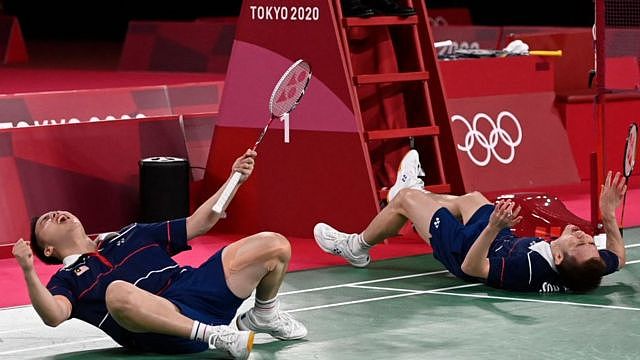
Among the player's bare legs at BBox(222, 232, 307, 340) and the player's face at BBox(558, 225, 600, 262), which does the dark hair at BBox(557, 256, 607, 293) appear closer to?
the player's face at BBox(558, 225, 600, 262)

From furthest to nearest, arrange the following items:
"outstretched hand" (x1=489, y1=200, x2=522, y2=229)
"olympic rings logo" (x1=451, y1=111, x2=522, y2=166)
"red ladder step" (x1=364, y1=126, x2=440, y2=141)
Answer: "olympic rings logo" (x1=451, y1=111, x2=522, y2=166)
"red ladder step" (x1=364, y1=126, x2=440, y2=141)
"outstretched hand" (x1=489, y1=200, x2=522, y2=229)

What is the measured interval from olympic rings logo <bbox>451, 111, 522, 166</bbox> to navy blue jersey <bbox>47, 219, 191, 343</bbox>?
5.51m

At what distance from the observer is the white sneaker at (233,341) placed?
6965 millimetres

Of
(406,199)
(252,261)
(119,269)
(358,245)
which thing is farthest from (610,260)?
(119,269)

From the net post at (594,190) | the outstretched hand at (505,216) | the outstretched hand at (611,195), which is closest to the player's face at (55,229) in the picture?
the outstretched hand at (505,216)

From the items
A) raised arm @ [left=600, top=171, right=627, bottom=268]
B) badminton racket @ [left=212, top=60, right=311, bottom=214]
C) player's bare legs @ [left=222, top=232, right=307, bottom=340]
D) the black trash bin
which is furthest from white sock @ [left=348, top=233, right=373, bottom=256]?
player's bare legs @ [left=222, top=232, right=307, bottom=340]

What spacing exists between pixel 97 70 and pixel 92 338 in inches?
568

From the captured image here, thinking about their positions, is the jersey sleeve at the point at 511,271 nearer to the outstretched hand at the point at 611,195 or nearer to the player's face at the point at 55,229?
the outstretched hand at the point at 611,195

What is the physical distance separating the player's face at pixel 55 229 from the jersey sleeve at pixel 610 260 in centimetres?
328

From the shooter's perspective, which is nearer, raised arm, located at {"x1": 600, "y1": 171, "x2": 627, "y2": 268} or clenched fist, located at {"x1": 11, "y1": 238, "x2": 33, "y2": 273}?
clenched fist, located at {"x1": 11, "y1": 238, "x2": 33, "y2": 273}

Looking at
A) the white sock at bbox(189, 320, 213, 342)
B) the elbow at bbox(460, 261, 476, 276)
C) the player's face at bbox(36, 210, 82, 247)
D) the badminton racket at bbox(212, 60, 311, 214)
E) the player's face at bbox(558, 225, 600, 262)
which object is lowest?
the elbow at bbox(460, 261, 476, 276)

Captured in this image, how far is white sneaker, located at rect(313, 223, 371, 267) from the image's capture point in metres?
9.65

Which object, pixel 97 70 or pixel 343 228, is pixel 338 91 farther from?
pixel 97 70

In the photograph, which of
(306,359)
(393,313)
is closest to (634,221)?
(393,313)
